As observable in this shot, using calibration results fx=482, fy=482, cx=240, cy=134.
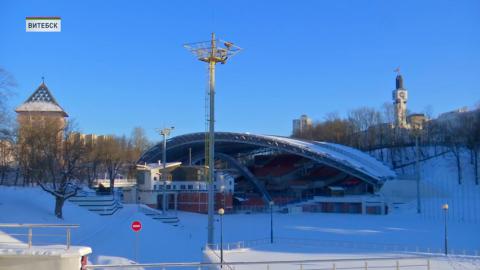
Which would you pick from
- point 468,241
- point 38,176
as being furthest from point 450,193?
point 38,176

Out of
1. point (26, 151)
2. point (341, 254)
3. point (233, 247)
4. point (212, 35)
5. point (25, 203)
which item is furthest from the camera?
point (26, 151)

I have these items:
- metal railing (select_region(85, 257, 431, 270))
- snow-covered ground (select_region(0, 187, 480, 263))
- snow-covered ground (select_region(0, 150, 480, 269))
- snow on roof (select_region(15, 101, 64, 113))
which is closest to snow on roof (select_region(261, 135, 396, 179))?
snow-covered ground (select_region(0, 150, 480, 269))

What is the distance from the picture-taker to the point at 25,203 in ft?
125

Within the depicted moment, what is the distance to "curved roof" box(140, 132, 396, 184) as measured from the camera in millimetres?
68375

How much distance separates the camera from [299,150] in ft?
232

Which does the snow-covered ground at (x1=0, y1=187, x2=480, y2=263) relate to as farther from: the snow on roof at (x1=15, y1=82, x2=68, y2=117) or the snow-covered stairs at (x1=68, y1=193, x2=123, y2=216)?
the snow on roof at (x1=15, y1=82, x2=68, y2=117)

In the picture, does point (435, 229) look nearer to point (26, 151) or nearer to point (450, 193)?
point (450, 193)

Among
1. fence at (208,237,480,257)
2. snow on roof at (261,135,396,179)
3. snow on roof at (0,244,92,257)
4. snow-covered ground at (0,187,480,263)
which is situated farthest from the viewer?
snow on roof at (261,135,396,179)

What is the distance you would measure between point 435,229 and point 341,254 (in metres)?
16.5

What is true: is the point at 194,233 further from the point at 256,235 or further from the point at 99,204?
the point at 99,204

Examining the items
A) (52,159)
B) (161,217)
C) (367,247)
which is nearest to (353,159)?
(161,217)

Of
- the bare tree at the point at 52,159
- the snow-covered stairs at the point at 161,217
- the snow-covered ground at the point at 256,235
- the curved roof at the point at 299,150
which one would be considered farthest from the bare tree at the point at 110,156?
the snow-covered stairs at the point at 161,217

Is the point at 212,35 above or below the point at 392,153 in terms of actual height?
above

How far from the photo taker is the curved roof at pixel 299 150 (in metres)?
68.4
